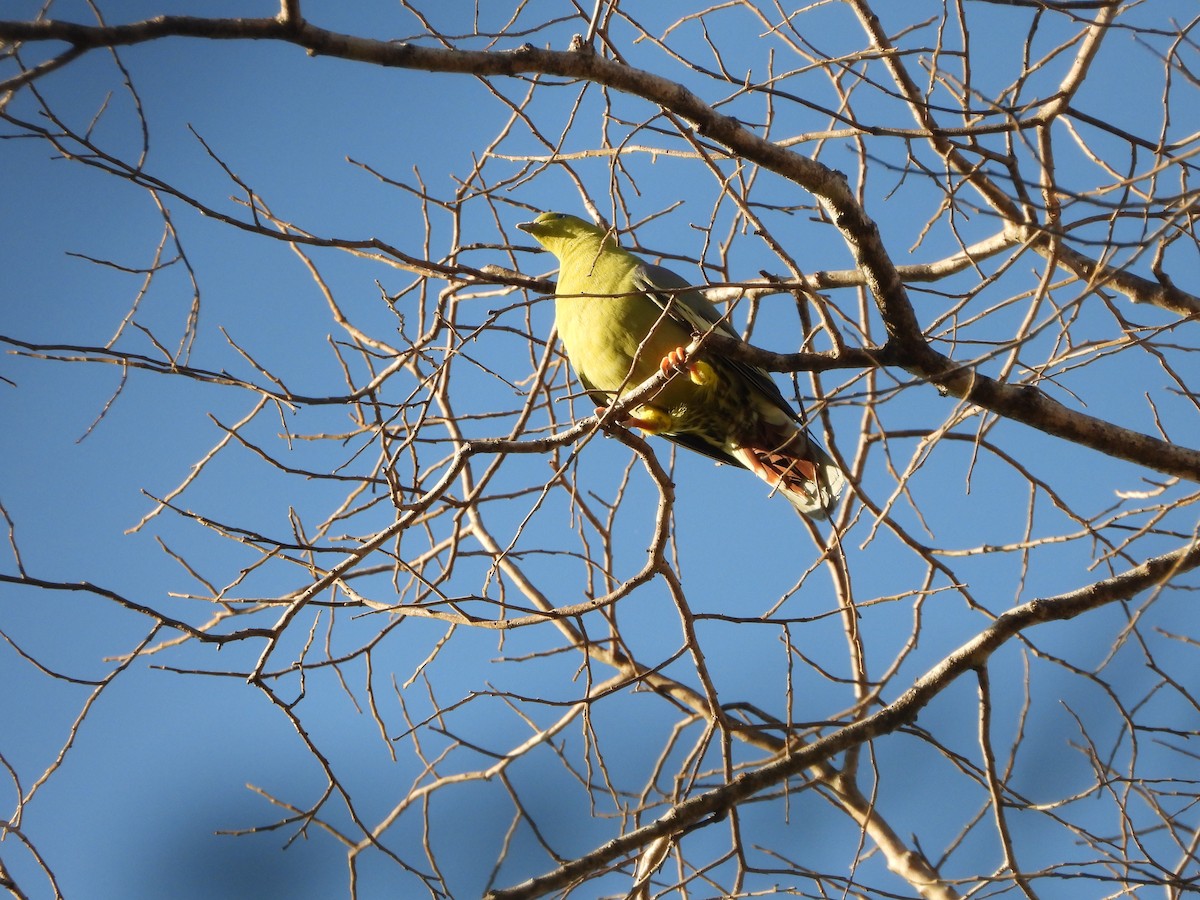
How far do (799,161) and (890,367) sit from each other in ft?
1.93

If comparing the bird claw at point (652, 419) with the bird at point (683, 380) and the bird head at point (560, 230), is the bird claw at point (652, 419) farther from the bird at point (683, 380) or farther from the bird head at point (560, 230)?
the bird head at point (560, 230)

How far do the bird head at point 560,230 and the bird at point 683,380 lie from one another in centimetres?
33

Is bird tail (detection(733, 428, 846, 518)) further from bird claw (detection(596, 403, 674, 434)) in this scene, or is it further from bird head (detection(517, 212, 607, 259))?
bird head (detection(517, 212, 607, 259))

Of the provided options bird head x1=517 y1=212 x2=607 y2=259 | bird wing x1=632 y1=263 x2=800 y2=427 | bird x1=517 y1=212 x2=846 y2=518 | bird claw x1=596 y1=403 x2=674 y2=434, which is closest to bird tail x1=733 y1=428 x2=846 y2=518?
bird x1=517 y1=212 x2=846 y2=518

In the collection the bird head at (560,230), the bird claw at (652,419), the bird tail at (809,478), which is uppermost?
the bird head at (560,230)

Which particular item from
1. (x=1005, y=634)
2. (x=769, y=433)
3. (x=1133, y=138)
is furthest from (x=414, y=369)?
(x=1133, y=138)

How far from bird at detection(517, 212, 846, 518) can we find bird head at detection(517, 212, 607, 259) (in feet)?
1.08

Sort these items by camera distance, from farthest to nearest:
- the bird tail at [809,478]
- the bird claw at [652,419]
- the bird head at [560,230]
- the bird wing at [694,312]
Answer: the bird head at [560,230] < the bird claw at [652,419] < the bird tail at [809,478] < the bird wing at [694,312]

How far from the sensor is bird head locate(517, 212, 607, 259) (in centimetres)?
425

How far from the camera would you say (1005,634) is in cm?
264

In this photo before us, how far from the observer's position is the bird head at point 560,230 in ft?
13.9

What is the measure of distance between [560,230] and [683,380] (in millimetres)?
1066

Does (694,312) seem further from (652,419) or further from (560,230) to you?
(560,230)

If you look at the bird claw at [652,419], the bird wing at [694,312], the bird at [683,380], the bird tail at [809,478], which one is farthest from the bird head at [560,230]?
the bird tail at [809,478]
